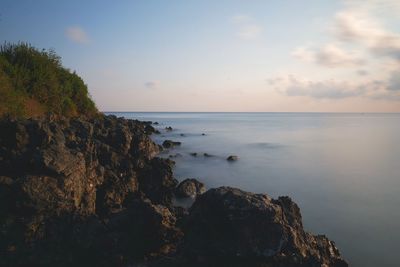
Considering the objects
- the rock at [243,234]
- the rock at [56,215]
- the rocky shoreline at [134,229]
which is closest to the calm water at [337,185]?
the rocky shoreline at [134,229]

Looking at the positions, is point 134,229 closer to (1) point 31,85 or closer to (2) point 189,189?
(2) point 189,189

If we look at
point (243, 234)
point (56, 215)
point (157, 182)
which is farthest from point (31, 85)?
point (243, 234)

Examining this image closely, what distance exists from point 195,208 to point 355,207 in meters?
13.1

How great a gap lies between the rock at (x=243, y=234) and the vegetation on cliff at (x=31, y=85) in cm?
1496

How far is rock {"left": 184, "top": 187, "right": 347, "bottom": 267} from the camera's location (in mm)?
8000

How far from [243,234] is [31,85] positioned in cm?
2420

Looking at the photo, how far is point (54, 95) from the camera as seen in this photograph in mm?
28266

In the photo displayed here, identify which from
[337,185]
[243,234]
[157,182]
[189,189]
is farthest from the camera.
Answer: [337,185]

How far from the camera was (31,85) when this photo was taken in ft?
87.0

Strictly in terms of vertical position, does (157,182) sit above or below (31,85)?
below

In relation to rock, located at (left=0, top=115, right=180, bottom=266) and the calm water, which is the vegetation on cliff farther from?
the calm water

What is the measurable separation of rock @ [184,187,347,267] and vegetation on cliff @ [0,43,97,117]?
15.0 metres

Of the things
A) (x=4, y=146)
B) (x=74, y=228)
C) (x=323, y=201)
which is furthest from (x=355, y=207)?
(x=4, y=146)

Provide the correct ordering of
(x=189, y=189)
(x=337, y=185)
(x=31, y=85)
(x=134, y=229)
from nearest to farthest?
(x=134, y=229), (x=189, y=189), (x=337, y=185), (x=31, y=85)
